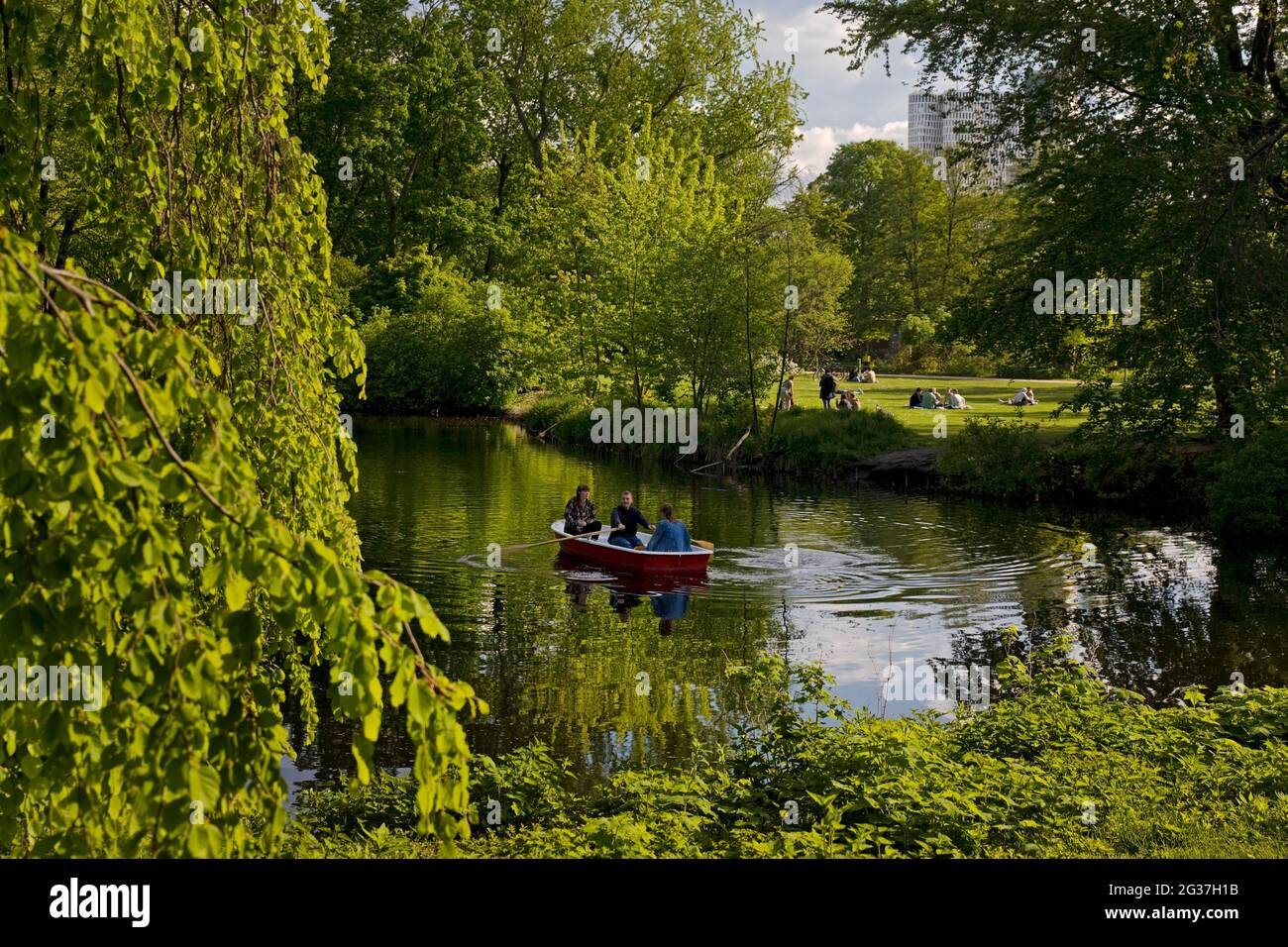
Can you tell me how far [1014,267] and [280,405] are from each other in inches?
1174

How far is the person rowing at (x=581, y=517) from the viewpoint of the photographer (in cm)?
2416

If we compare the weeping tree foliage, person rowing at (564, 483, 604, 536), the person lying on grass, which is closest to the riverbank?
the person lying on grass

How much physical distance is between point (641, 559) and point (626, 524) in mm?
1420

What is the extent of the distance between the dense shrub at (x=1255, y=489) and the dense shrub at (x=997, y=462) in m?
5.90

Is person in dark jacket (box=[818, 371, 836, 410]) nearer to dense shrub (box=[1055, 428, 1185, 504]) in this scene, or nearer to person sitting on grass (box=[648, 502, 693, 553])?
dense shrub (box=[1055, 428, 1185, 504])

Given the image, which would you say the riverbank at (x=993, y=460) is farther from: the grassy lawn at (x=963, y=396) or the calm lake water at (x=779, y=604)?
the calm lake water at (x=779, y=604)

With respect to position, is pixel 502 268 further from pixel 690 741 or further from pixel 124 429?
pixel 124 429

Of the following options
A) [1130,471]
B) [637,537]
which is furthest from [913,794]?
[1130,471]

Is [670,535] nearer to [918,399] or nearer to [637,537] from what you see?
[637,537]

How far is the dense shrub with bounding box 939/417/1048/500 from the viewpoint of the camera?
32.8 meters

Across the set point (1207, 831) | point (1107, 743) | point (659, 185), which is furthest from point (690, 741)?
point (659, 185)

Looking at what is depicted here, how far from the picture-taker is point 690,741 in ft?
41.7
